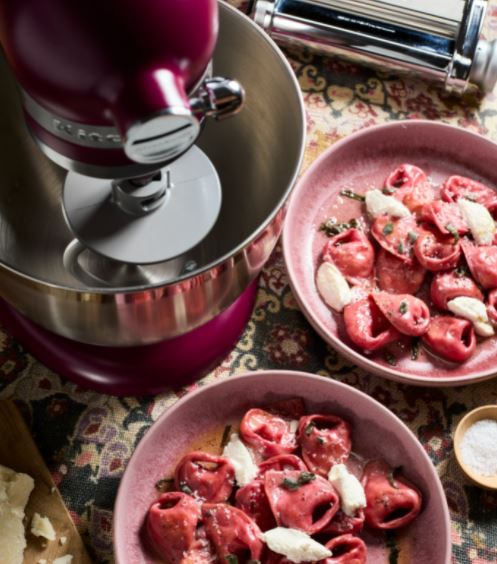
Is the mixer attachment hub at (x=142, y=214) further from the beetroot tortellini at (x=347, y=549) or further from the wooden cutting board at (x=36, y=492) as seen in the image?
the beetroot tortellini at (x=347, y=549)

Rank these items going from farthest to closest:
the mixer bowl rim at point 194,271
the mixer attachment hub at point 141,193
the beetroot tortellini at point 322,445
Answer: the beetroot tortellini at point 322,445
the mixer attachment hub at point 141,193
the mixer bowl rim at point 194,271

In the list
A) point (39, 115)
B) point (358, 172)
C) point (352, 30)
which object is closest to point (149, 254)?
point (39, 115)

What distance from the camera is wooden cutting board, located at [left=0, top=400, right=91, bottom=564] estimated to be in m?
1.14

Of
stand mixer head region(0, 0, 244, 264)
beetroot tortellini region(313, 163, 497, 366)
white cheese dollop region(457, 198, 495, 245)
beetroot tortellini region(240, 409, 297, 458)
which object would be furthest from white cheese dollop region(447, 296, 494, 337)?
stand mixer head region(0, 0, 244, 264)

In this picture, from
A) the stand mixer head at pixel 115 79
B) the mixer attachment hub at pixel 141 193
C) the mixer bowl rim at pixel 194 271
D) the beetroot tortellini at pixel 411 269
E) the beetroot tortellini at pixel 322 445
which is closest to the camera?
the stand mixer head at pixel 115 79

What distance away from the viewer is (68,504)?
1204mm

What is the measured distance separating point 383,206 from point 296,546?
23.4 inches

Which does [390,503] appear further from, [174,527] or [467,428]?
[174,527]

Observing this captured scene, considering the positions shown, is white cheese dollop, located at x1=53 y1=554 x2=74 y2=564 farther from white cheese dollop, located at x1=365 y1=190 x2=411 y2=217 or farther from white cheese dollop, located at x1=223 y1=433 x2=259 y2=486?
white cheese dollop, located at x1=365 y1=190 x2=411 y2=217

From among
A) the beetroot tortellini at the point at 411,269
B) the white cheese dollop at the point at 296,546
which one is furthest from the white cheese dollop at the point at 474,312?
the white cheese dollop at the point at 296,546

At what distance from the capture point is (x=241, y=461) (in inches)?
46.1

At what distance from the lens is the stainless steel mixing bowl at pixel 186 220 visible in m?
0.99

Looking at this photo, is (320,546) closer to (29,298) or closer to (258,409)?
(258,409)

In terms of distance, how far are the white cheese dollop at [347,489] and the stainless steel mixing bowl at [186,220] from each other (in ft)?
0.93
